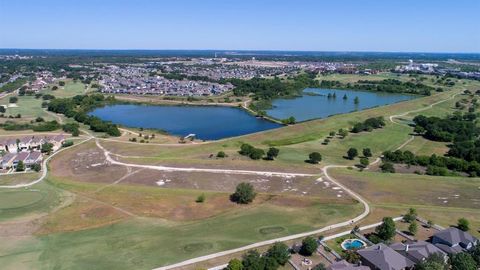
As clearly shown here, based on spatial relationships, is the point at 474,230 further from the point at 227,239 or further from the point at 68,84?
the point at 68,84

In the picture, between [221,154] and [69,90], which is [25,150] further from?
[69,90]

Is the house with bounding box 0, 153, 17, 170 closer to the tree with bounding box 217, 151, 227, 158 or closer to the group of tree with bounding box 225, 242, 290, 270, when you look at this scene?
the tree with bounding box 217, 151, 227, 158

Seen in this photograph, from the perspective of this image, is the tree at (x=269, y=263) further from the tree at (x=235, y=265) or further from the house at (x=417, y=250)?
the house at (x=417, y=250)

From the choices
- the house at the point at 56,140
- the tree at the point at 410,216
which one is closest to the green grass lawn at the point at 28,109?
the house at the point at 56,140

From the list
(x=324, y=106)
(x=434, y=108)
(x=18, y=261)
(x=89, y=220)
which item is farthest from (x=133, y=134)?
(x=434, y=108)

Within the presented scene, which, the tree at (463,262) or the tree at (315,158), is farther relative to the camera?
the tree at (315,158)

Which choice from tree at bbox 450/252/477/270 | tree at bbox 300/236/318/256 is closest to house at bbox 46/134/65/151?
tree at bbox 300/236/318/256
